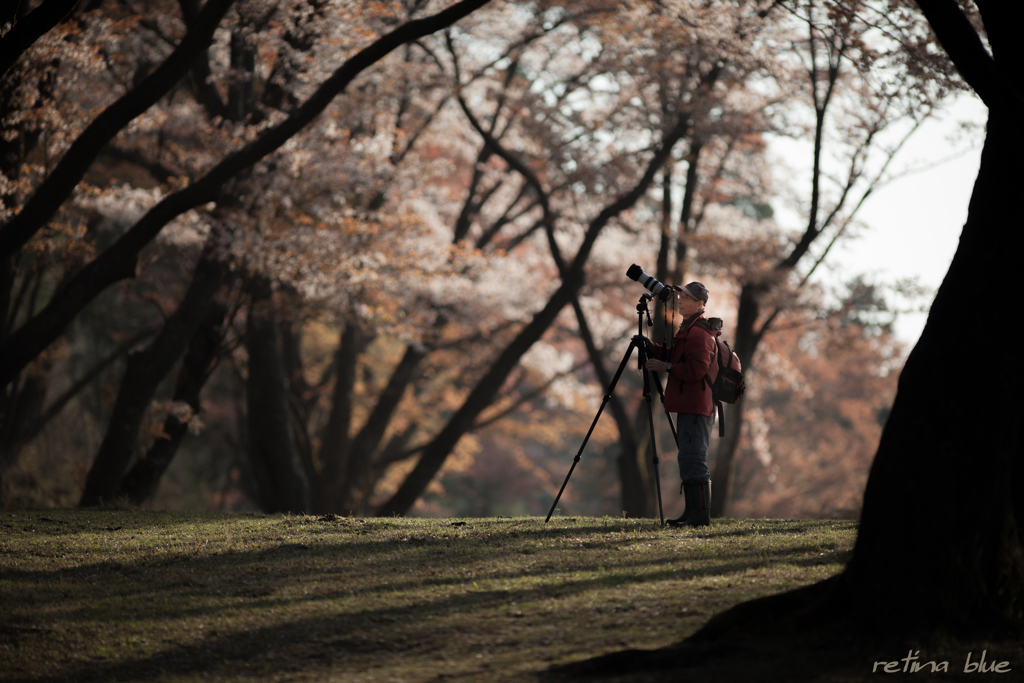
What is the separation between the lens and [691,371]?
634 centimetres

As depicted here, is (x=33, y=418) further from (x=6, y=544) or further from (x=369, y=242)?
(x=6, y=544)

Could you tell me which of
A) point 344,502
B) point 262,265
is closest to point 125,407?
point 262,265

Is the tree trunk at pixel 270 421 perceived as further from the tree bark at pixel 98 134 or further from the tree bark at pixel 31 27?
the tree bark at pixel 31 27

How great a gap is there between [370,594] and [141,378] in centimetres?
750

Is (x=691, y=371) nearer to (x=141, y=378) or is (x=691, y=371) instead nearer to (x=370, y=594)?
(x=370, y=594)

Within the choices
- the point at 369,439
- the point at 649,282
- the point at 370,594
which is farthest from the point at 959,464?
the point at 369,439

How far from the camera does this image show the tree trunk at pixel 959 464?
3.88 metres

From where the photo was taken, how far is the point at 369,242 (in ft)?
43.0

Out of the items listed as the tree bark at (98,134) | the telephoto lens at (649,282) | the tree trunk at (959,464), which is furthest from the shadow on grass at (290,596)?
the tree bark at (98,134)

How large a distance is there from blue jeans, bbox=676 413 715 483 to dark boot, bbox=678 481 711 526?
0.20m

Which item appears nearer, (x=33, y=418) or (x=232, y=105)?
(x=232, y=105)

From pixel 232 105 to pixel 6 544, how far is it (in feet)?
25.2

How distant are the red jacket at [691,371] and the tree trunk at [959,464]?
2162mm

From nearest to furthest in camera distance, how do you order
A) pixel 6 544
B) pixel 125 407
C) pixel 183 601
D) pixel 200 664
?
pixel 200 664 → pixel 183 601 → pixel 6 544 → pixel 125 407
